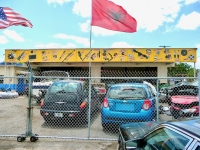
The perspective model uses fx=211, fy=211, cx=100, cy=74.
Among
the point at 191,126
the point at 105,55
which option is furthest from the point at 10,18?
the point at 105,55

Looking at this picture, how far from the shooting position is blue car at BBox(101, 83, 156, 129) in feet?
20.3

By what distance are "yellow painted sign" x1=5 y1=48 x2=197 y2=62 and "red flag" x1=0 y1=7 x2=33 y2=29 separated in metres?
12.2

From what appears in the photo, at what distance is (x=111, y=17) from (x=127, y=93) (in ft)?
9.73

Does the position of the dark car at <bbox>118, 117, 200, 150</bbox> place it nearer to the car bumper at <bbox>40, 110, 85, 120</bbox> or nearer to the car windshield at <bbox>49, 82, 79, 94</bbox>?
the car bumper at <bbox>40, 110, 85, 120</bbox>

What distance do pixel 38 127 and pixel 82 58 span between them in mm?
15138

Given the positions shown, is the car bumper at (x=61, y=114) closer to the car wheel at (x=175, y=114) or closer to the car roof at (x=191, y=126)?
the car wheel at (x=175, y=114)

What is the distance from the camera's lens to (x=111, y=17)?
7680 millimetres

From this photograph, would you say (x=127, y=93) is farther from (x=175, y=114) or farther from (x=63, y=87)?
(x=63, y=87)

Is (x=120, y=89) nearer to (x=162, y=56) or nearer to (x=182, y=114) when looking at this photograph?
(x=182, y=114)

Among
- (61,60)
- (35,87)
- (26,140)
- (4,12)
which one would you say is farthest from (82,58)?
(26,140)

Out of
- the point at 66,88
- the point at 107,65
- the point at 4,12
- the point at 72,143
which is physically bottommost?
the point at 72,143

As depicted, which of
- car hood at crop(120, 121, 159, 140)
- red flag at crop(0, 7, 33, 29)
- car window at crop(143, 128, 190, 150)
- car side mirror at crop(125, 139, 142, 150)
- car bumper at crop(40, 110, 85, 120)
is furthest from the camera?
red flag at crop(0, 7, 33, 29)

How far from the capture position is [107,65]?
2342 centimetres

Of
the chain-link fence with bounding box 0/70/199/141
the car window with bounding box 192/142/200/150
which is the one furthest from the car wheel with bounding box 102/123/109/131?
the car window with bounding box 192/142/200/150
